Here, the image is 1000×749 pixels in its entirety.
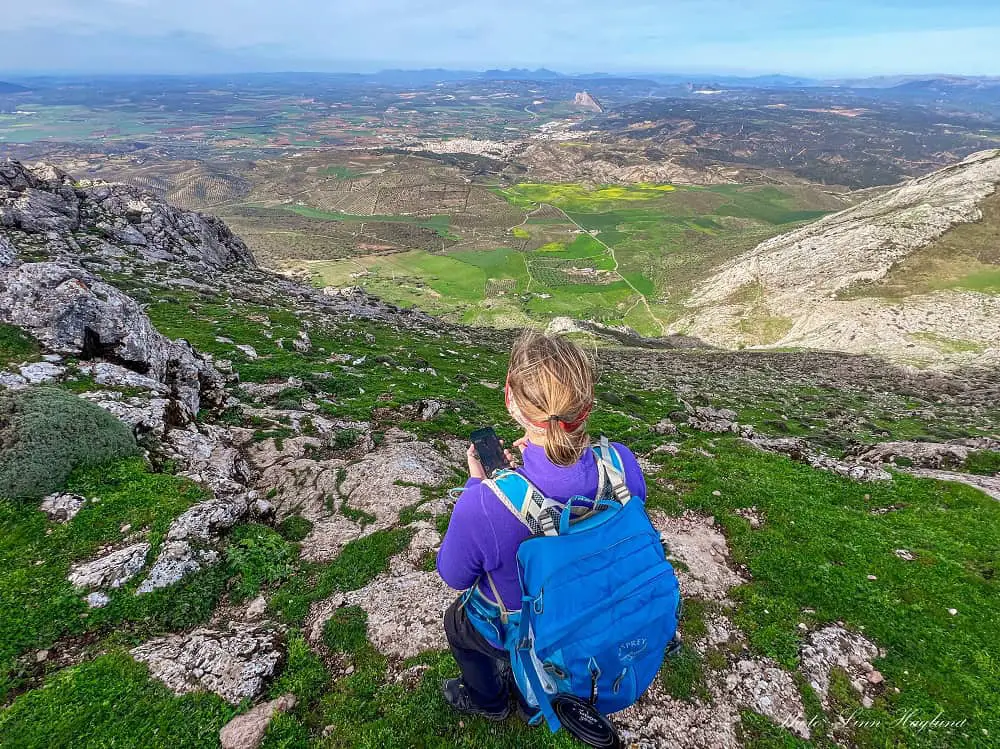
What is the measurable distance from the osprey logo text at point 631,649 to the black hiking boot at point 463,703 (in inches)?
134

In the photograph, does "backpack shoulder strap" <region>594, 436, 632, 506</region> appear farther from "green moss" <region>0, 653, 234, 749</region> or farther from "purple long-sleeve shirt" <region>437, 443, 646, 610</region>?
"green moss" <region>0, 653, 234, 749</region>

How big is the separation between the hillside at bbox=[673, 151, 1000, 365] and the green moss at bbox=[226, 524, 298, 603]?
73331 mm

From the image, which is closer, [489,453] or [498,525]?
[498,525]

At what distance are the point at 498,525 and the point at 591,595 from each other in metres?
0.95

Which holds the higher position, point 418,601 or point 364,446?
point 418,601

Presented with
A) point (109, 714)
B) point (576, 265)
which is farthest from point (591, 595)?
point (576, 265)

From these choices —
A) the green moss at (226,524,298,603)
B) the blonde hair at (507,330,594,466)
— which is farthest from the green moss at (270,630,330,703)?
the blonde hair at (507,330,594,466)

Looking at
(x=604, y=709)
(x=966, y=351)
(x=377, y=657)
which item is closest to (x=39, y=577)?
(x=377, y=657)

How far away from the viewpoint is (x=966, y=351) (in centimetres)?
6028

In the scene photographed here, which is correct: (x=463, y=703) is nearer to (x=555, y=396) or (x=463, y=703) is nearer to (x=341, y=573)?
(x=341, y=573)

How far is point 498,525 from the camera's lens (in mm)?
4051

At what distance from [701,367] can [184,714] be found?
5817cm

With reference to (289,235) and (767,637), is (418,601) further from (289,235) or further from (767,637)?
(289,235)

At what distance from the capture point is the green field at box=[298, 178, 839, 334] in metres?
107
